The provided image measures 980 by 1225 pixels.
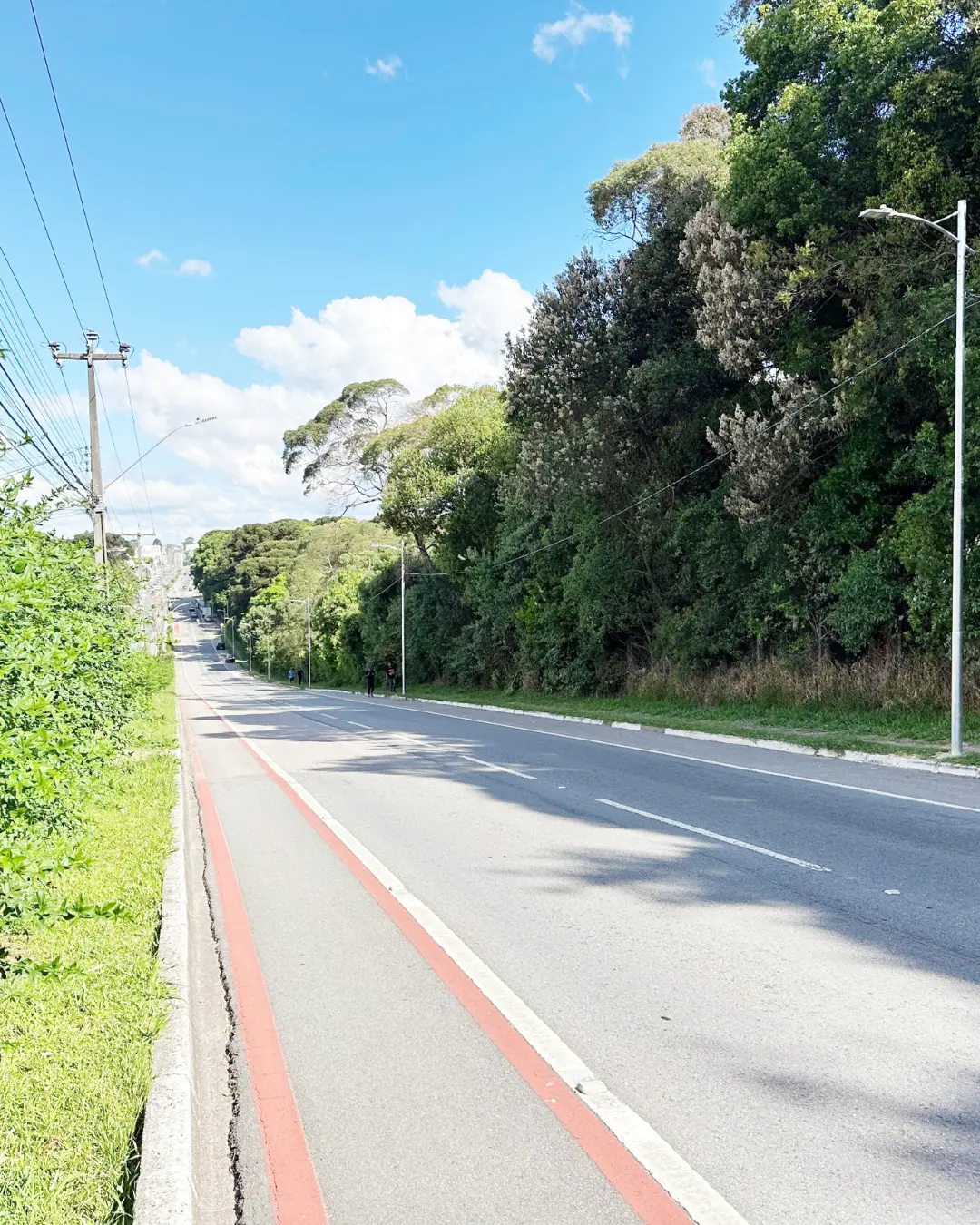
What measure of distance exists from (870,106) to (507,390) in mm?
13287

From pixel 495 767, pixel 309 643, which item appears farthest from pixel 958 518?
pixel 309 643

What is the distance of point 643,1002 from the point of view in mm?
5164

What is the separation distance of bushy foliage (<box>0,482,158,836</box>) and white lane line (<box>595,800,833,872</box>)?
214 inches

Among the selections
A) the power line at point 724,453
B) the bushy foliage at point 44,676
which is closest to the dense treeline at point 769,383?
the power line at point 724,453

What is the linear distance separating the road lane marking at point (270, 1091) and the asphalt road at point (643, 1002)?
0.14 feet

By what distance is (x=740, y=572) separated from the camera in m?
25.2

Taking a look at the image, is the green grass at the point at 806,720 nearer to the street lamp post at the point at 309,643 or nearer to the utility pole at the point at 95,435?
the utility pole at the point at 95,435

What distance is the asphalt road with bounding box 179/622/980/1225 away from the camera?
3549mm

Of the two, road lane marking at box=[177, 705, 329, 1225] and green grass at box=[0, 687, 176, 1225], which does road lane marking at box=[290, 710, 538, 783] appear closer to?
green grass at box=[0, 687, 176, 1225]

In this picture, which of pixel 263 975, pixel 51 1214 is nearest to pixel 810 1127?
pixel 51 1214

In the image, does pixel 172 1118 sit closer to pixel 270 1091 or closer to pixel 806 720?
pixel 270 1091

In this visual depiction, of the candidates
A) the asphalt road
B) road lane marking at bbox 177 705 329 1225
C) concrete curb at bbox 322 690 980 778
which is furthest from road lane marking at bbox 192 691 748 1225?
concrete curb at bbox 322 690 980 778

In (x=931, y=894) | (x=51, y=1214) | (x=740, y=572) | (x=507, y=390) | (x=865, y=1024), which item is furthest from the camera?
(x=507, y=390)

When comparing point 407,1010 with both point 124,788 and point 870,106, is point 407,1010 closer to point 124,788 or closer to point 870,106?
point 124,788
